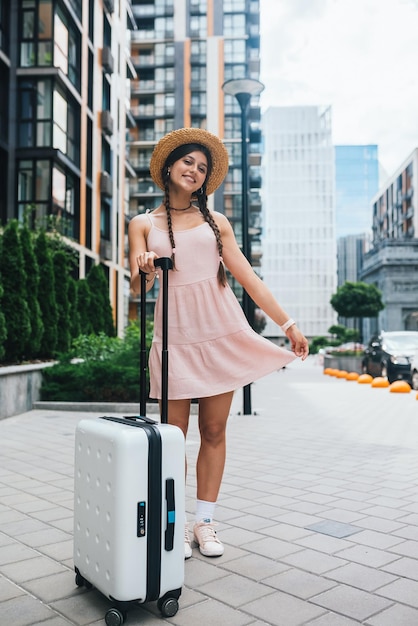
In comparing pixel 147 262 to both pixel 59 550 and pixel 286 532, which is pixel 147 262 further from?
pixel 286 532

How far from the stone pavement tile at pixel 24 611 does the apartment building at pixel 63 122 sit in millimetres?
16475

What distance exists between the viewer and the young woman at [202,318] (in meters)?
3.35

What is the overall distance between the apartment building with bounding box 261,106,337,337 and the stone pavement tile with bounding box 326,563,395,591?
106 meters

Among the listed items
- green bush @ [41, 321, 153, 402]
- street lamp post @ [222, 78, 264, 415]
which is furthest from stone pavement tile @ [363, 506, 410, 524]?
green bush @ [41, 321, 153, 402]

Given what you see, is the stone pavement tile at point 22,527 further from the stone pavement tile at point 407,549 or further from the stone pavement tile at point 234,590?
the stone pavement tile at point 407,549

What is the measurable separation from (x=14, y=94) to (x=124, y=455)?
2235 centimetres

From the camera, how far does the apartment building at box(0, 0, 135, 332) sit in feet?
73.5

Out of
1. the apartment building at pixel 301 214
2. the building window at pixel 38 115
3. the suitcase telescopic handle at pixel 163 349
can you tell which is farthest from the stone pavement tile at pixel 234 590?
the apartment building at pixel 301 214

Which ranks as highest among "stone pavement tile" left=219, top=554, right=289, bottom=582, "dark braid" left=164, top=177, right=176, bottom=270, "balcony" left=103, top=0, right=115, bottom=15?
"balcony" left=103, top=0, right=115, bottom=15

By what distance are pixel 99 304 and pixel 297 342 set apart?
17.0m

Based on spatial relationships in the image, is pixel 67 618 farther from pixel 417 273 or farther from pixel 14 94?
pixel 417 273

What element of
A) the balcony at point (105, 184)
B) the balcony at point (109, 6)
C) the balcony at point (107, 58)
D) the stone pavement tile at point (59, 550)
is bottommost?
the stone pavement tile at point (59, 550)

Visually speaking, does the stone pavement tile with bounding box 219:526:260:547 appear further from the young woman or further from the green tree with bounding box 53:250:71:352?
the green tree with bounding box 53:250:71:352

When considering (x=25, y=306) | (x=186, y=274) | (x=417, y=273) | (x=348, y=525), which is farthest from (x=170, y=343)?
(x=417, y=273)
